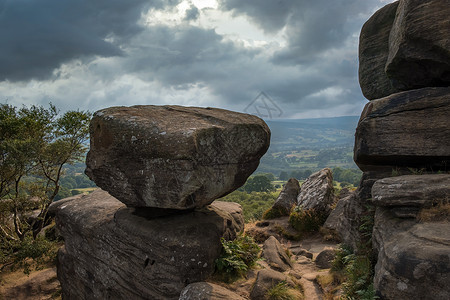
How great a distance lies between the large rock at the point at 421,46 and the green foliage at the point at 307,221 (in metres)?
12.9

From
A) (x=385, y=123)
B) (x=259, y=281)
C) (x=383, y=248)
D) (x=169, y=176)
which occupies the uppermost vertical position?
(x=385, y=123)

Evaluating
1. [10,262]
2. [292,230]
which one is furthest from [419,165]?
[10,262]

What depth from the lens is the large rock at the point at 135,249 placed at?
12.3 metres

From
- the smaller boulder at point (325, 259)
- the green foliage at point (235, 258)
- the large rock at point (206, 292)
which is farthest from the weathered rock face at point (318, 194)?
the large rock at point (206, 292)

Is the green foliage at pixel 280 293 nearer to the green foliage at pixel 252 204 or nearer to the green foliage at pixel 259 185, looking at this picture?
the green foliage at pixel 252 204

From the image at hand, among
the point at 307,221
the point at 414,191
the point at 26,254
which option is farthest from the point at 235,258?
the point at 26,254

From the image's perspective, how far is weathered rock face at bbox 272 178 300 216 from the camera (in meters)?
27.2

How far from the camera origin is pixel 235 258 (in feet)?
44.4

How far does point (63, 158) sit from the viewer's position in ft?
100

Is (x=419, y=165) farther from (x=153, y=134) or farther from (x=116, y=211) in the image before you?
(x=116, y=211)

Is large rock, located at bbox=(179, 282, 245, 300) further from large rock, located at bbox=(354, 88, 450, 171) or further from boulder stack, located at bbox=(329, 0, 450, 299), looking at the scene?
large rock, located at bbox=(354, 88, 450, 171)

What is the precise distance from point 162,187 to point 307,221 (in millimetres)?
15284

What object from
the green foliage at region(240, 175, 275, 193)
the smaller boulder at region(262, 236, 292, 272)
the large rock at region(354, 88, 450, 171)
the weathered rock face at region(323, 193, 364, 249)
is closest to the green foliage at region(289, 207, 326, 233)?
the smaller boulder at region(262, 236, 292, 272)

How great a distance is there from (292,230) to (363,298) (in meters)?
14.6
